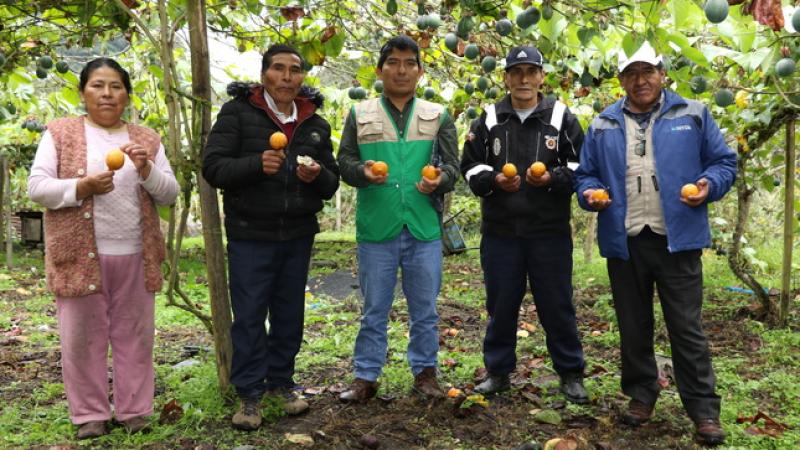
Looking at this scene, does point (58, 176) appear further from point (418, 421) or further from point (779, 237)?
point (779, 237)

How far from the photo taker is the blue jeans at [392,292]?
344 centimetres

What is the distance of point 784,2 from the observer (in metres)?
2.79

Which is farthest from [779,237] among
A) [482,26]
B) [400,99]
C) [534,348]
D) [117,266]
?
[117,266]

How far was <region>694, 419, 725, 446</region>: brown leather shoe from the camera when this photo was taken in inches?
115

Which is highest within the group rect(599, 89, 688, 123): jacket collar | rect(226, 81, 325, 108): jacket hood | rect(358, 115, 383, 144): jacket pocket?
rect(226, 81, 325, 108): jacket hood

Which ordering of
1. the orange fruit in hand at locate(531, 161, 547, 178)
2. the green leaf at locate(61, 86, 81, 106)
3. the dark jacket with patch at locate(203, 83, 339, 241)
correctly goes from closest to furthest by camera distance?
the dark jacket with patch at locate(203, 83, 339, 241), the orange fruit in hand at locate(531, 161, 547, 178), the green leaf at locate(61, 86, 81, 106)

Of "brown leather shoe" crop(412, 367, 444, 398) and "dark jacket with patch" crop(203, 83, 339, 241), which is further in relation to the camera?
"brown leather shoe" crop(412, 367, 444, 398)

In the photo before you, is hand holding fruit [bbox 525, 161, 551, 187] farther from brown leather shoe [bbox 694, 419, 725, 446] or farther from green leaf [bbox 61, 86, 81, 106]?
green leaf [bbox 61, 86, 81, 106]

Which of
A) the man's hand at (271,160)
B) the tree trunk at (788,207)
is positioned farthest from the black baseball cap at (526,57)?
the tree trunk at (788,207)

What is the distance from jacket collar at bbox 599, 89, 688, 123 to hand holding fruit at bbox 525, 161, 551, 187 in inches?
14.3

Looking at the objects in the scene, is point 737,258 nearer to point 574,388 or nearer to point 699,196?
point 574,388

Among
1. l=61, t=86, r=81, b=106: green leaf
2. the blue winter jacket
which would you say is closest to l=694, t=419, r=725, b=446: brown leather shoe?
the blue winter jacket

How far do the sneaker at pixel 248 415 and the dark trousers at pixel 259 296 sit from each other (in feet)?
0.11

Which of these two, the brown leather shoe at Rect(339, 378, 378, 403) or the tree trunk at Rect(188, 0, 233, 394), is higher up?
the tree trunk at Rect(188, 0, 233, 394)
